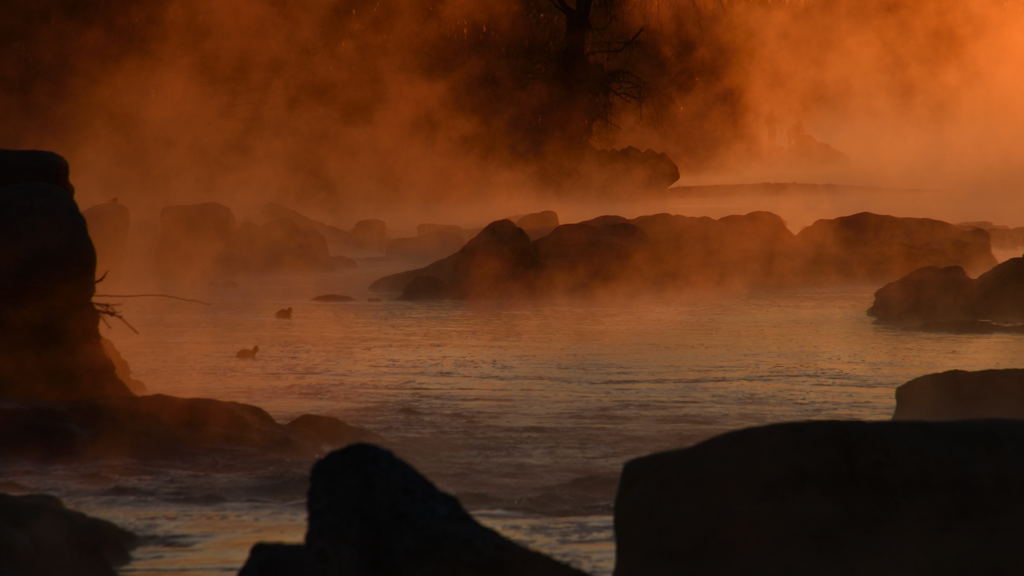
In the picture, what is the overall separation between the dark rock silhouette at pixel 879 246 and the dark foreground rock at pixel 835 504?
68.3ft

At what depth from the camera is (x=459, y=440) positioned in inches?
350

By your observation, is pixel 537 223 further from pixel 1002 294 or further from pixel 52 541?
pixel 52 541

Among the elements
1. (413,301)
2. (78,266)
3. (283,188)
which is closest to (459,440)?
(78,266)

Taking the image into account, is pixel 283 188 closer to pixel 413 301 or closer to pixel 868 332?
pixel 413 301

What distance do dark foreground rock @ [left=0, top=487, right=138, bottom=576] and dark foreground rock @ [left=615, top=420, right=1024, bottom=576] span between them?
1767 mm

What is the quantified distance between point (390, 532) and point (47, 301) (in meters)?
5.99

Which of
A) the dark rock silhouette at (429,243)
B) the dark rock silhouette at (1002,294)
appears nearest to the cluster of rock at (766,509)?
the dark rock silhouette at (1002,294)

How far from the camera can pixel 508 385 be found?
11625mm

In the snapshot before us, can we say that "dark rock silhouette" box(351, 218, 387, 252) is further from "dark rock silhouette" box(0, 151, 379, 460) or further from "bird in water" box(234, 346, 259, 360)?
"dark rock silhouette" box(0, 151, 379, 460)

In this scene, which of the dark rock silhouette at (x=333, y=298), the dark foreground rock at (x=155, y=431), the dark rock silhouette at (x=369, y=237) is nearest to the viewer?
the dark foreground rock at (x=155, y=431)

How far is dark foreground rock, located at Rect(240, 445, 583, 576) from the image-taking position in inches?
143

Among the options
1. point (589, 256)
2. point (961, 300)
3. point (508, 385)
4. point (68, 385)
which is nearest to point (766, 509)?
point (68, 385)

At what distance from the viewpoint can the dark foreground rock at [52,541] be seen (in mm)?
4703

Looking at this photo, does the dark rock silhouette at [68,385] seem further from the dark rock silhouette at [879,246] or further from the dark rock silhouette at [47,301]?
the dark rock silhouette at [879,246]
